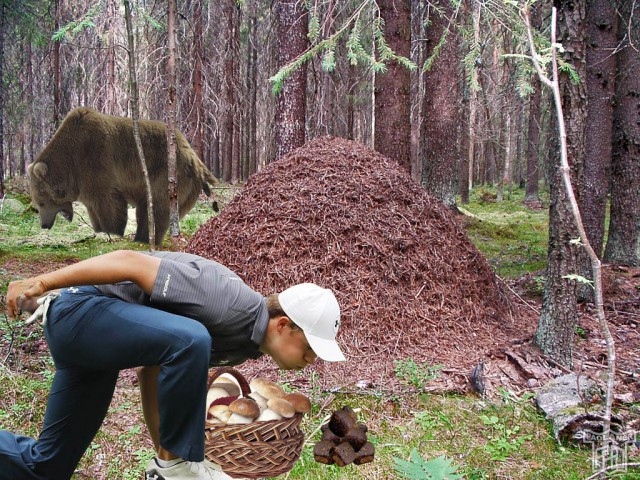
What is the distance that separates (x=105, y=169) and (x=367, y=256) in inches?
191

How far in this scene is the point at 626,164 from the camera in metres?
7.34

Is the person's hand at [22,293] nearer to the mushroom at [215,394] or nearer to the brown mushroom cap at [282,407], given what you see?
the mushroom at [215,394]

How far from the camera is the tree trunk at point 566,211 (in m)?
3.97

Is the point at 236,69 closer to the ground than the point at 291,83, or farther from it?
farther from it

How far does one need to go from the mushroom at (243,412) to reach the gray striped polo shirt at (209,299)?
22 cm

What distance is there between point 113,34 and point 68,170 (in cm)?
200

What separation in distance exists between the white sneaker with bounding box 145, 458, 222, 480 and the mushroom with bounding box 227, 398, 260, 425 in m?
0.20

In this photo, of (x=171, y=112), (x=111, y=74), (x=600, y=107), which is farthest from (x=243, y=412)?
(x=111, y=74)

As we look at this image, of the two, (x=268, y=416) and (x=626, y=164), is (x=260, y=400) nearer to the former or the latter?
(x=268, y=416)

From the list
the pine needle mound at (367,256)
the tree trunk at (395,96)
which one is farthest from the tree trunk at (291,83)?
the pine needle mound at (367,256)

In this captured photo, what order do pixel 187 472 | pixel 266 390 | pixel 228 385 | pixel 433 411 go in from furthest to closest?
pixel 433 411, pixel 228 385, pixel 266 390, pixel 187 472

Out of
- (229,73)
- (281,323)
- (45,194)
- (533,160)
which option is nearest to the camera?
(281,323)

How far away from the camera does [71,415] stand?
2.46 metres

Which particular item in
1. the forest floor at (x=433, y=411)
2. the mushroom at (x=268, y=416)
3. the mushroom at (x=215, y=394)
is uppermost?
the mushroom at (x=268, y=416)
